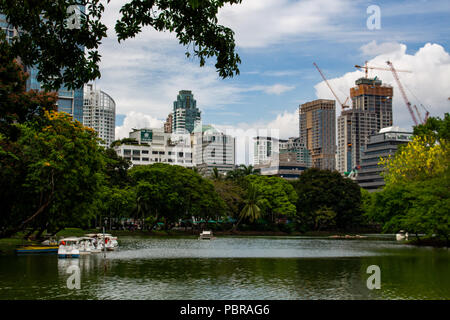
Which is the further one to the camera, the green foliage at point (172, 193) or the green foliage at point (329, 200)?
the green foliage at point (329, 200)

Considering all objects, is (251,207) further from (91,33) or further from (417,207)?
(91,33)

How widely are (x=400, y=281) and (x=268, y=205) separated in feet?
289

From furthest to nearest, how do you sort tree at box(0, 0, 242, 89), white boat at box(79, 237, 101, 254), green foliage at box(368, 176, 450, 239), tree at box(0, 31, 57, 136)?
green foliage at box(368, 176, 450, 239)
white boat at box(79, 237, 101, 254)
tree at box(0, 31, 57, 136)
tree at box(0, 0, 242, 89)

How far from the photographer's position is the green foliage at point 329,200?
124250mm

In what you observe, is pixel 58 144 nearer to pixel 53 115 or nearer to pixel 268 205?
pixel 53 115

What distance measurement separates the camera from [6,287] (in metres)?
28.8

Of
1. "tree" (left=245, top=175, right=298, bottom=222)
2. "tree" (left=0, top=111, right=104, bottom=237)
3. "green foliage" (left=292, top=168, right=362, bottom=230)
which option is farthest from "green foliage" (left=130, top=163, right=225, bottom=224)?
"tree" (left=0, top=111, right=104, bottom=237)

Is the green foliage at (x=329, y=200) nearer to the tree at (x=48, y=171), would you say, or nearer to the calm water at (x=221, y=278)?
the calm water at (x=221, y=278)

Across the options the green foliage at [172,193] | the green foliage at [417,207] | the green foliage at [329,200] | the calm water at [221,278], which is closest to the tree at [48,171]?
the calm water at [221,278]

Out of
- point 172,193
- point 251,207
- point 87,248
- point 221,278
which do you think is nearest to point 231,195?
point 251,207

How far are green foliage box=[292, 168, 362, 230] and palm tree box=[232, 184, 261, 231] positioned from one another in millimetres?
14682

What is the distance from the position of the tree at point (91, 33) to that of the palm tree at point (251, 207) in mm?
99130

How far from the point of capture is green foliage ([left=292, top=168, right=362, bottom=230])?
124250 mm

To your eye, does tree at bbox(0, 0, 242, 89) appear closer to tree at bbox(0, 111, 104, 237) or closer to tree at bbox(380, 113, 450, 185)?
tree at bbox(0, 111, 104, 237)
